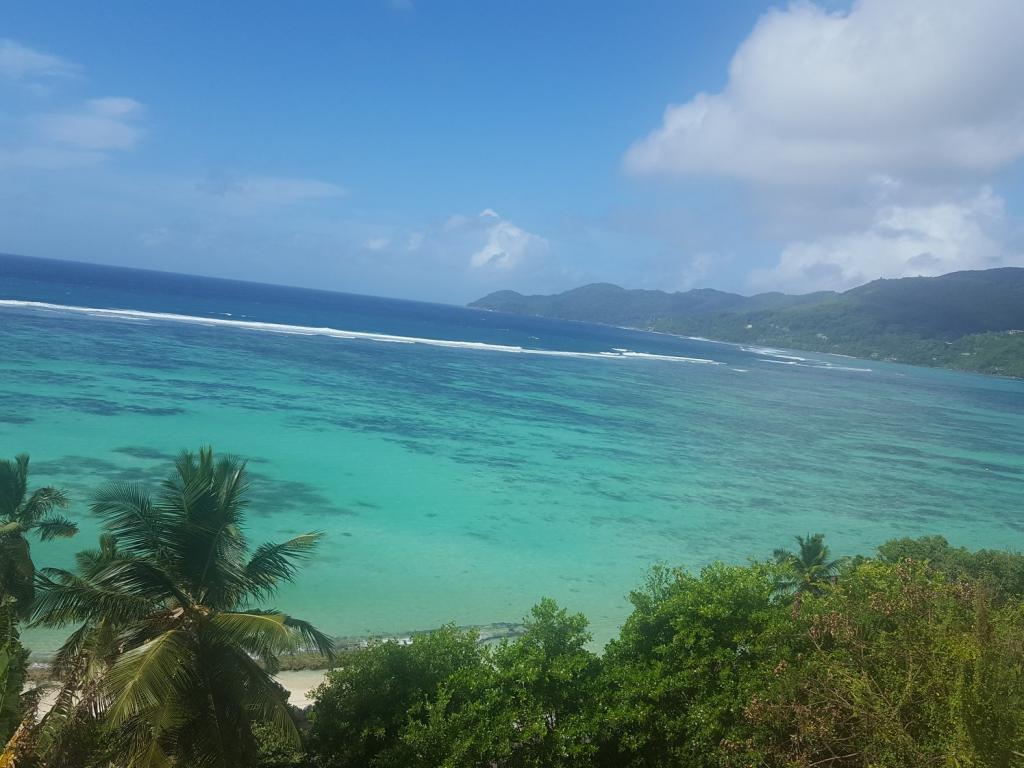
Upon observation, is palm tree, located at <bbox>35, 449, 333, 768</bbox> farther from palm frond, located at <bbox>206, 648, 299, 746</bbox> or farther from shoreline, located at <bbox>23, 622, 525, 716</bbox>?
shoreline, located at <bbox>23, 622, 525, 716</bbox>

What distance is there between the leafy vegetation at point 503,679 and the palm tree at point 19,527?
236 cm

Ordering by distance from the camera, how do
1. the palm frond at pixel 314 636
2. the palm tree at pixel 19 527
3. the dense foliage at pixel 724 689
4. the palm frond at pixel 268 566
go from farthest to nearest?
the palm tree at pixel 19 527, the palm frond at pixel 268 566, the palm frond at pixel 314 636, the dense foliage at pixel 724 689

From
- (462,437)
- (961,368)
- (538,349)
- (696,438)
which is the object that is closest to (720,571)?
(462,437)

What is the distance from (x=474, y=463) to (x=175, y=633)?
2670 centimetres

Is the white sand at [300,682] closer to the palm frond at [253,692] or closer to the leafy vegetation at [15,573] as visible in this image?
the leafy vegetation at [15,573]

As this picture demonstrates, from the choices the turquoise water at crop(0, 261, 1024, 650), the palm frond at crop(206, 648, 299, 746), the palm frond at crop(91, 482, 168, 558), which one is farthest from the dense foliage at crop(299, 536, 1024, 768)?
the turquoise water at crop(0, 261, 1024, 650)

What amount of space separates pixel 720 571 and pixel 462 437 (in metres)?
28.8

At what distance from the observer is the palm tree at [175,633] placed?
23.2ft

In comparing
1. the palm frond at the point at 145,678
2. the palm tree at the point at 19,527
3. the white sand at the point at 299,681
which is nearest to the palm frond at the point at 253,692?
the palm frond at the point at 145,678

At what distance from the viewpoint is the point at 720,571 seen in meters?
11.3

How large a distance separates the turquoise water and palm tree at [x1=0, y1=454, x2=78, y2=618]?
283 centimetres

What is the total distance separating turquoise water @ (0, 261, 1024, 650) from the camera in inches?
839

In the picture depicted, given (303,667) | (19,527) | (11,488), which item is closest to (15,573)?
(19,527)

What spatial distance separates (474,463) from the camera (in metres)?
34.1
